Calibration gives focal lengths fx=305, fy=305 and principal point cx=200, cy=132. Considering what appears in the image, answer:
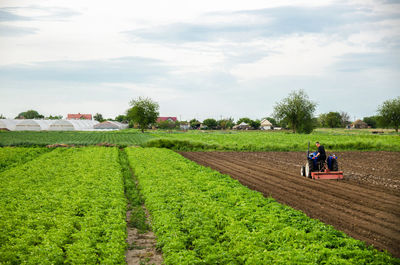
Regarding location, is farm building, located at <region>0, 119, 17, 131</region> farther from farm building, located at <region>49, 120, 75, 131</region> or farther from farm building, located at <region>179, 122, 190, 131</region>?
farm building, located at <region>179, 122, 190, 131</region>

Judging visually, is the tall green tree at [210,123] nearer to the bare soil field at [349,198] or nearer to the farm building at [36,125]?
the farm building at [36,125]

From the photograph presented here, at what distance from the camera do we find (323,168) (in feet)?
63.1

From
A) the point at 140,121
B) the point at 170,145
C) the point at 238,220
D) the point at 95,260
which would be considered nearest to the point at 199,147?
the point at 170,145

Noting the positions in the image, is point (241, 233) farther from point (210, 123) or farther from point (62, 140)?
point (210, 123)

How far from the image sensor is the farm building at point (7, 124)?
9079 centimetres

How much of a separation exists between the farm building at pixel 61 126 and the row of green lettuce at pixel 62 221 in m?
85.7

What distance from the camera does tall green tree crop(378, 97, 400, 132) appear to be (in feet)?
289

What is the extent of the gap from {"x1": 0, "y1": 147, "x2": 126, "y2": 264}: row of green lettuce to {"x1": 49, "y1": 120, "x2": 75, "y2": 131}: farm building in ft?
281

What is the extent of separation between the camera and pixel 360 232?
10141 millimetres

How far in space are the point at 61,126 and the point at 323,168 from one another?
94606 millimetres

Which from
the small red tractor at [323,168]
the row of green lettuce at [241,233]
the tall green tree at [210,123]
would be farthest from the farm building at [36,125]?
the small red tractor at [323,168]

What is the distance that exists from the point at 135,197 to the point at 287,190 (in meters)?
8.13

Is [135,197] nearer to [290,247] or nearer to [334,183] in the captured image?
[290,247]

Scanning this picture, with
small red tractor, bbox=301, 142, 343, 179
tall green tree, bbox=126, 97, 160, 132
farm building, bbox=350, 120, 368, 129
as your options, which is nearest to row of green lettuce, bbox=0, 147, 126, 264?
small red tractor, bbox=301, 142, 343, 179
